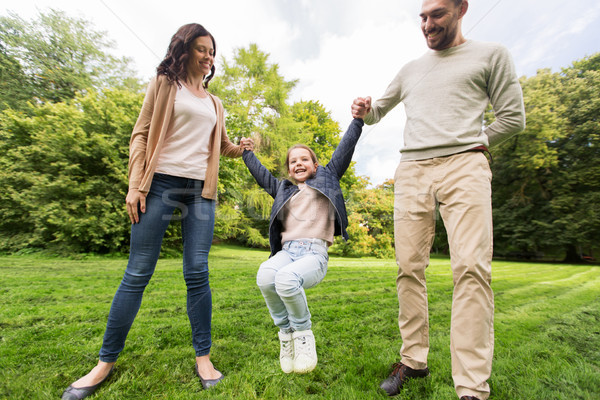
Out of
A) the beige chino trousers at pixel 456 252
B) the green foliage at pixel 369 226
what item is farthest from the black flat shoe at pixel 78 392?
the green foliage at pixel 369 226

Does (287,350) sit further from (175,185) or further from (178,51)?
(178,51)

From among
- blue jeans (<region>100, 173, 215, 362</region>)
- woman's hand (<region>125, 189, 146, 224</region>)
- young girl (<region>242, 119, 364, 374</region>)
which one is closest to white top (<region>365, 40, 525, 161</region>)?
young girl (<region>242, 119, 364, 374</region>)

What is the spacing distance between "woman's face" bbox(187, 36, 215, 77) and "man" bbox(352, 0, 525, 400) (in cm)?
131

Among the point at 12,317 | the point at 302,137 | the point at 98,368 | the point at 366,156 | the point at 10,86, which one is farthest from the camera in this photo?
the point at 302,137

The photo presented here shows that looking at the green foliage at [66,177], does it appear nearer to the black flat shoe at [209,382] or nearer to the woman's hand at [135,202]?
the woman's hand at [135,202]

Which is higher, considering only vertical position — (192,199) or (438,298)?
(192,199)

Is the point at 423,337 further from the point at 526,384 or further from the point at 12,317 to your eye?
the point at 12,317

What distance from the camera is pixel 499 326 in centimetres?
286

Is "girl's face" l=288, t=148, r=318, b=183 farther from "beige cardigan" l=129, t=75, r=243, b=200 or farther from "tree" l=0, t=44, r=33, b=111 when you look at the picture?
"tree" l=0, t=44, r=33, b=111

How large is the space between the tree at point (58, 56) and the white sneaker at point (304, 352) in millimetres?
14466

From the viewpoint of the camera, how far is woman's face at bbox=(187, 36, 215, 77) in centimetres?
A: 176

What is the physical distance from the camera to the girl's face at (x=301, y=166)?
223cm

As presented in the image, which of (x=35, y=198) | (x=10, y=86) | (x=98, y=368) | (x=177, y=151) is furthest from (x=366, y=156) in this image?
(x=10, y=86)

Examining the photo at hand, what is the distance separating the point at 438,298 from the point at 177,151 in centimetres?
399
